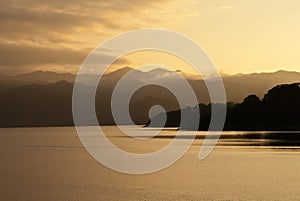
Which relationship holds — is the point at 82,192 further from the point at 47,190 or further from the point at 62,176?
the point at 62,176

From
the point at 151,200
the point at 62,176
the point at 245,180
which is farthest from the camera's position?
the point at 62,176

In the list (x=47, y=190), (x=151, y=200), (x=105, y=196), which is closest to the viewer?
(x=151, y=200)

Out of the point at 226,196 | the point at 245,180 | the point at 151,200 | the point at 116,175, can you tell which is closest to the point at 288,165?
the point at 245,180

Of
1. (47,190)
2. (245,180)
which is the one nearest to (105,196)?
(47,190)

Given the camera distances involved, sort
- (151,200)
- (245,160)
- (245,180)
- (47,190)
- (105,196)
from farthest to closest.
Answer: (245,160) → (245,180) → (47,190) → (105,196) → (151,200)

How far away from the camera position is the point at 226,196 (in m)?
49.3

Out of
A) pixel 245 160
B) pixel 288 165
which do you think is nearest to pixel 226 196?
pixel 288 165

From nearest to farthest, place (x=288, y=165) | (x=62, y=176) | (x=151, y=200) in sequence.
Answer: (x=151, y=200), (x=62, y=176), (x=288, y=165)

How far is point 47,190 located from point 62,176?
1406 centimetres

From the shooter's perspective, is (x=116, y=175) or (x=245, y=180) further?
(x=116, y=175)

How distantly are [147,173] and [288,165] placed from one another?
20565mm

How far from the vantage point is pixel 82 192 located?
54.2 m

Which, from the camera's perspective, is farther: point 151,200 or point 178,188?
point 178,188

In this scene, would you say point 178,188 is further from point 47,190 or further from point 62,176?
point 62,176
